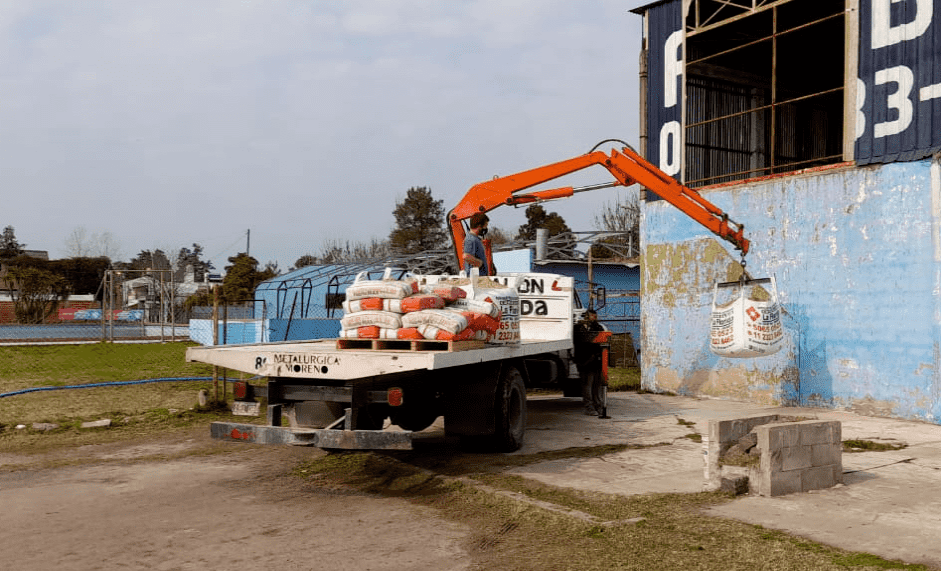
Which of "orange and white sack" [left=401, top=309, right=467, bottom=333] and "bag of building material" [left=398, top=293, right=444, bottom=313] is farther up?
"bag of building material" [left=398, top=293, right=444, bottom=313]

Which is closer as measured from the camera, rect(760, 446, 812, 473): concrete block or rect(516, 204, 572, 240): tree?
rect(760, 446, 812, 473): concrete block

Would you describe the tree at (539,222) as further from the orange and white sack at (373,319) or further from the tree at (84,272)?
the orange and white sack at (373,319)

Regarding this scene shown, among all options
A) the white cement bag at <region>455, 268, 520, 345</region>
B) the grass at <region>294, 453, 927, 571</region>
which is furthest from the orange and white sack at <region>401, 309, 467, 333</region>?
the grass at <region>294, 453, 927, 571</region>

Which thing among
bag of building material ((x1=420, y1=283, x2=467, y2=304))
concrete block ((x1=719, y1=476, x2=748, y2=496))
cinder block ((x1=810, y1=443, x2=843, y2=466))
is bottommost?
concrete block ((x1=719, y1=476, x2=748, y2=496))

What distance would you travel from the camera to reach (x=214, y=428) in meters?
7.73

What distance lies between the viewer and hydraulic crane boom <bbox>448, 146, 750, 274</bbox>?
13414mm

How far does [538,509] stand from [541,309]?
17.6 feet

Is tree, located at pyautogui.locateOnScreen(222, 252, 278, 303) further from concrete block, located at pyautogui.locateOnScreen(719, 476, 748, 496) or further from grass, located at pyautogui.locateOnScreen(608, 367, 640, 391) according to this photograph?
concrete block, located at pyautogui.locateOnScreen(719, 476, 748, 496)

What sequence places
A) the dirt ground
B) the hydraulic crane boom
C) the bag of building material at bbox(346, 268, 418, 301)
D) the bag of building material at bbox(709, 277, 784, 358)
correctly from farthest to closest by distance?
1. the hydraulic crane boom
2. the bag of building material at bbox(709, 277, 784, 358)
3. the bag of building material at bbox(346, 268, 418, 301)
4. the dirt ground

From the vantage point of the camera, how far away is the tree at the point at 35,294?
38.9 metres

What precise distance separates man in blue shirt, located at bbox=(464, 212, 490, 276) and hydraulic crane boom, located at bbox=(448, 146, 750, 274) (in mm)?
2114

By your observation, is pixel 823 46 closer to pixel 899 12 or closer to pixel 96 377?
pixel 899 12

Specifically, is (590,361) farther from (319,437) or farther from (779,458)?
(319,437)

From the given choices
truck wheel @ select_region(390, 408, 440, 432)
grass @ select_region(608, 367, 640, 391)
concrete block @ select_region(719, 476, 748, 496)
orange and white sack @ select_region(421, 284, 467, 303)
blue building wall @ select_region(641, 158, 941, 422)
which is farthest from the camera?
grass @ select_region(608, 367, 640, 391)
